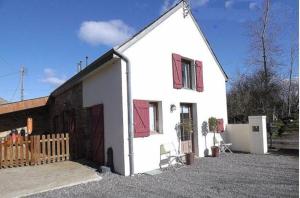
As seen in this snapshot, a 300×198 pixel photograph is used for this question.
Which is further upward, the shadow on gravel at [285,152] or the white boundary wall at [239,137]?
the white boundary wall at [239,137]

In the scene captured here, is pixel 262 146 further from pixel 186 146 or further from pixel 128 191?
pixel 128 191

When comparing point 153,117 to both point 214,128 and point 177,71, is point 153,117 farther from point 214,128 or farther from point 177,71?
point 214,128

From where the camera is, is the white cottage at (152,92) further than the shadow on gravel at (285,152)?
No

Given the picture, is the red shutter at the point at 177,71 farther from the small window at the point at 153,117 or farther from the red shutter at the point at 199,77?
the red shutter at the point at 199,77

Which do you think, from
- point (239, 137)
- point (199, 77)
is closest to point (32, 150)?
point (199, 77)

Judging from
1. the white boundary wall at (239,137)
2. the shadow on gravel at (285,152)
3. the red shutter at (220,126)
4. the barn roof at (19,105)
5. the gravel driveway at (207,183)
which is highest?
the barn roof at (19,105)

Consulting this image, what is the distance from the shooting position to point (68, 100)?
14.6m

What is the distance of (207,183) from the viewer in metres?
7.99

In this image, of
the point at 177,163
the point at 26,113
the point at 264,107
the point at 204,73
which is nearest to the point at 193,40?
the point at 204,73

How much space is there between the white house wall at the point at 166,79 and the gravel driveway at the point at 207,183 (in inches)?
43.0

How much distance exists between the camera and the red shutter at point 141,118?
381 inches

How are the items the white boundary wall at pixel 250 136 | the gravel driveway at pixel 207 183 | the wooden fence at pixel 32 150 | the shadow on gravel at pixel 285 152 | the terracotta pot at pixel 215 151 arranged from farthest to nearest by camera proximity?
the white boundary wall at pixel 250 136
the shadow on gravel at pixel 285 152
the terracotta pot at pixel 215 151
the wooden fence at pixel 32 150
the gravel driveway at pixel 207 183

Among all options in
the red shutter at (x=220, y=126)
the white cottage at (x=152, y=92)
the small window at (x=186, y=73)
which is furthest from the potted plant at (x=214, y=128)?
the small window at (x=186, y=73)

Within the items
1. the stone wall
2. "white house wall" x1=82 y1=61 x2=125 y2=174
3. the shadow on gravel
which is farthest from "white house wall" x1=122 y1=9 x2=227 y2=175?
the stone wall
